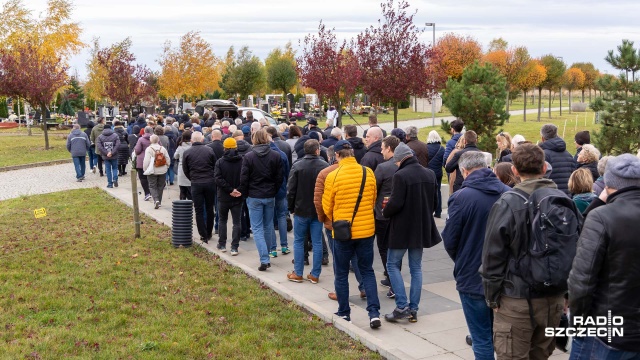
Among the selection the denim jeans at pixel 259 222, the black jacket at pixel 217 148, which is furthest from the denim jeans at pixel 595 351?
the black jacket at pixel 217 148

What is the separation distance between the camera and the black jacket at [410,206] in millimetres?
7207

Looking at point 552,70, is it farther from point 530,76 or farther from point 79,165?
point 79,165

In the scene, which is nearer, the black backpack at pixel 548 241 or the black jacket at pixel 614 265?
Result: the black jacket at pixel 614 265

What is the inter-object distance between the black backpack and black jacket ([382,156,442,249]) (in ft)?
8.25


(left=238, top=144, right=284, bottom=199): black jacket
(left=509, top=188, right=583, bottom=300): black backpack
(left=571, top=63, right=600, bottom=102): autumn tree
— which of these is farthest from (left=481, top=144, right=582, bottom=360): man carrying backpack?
(left=571, top=63, right=600, bottom=102): autumn tree

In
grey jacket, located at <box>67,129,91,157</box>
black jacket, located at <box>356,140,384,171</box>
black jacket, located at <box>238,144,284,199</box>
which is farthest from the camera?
grey jacket, located at <box>67,129,91,157</box>

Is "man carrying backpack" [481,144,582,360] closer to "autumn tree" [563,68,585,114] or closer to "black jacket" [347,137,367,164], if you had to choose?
"black jacket" [347,137,367,164]

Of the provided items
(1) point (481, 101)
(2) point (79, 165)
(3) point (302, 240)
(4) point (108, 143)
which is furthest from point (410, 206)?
(2) point (79, 165)

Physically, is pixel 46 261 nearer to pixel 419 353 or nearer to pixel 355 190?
pixel 355 190

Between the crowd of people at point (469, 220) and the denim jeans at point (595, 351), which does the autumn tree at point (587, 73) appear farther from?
the denim jeans at point (595, 351)

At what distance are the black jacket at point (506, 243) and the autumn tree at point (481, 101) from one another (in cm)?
1252

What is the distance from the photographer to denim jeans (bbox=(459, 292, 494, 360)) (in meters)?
5.61

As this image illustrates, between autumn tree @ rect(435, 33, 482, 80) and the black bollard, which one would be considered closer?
the black bollard

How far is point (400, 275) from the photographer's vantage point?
7.48 m
